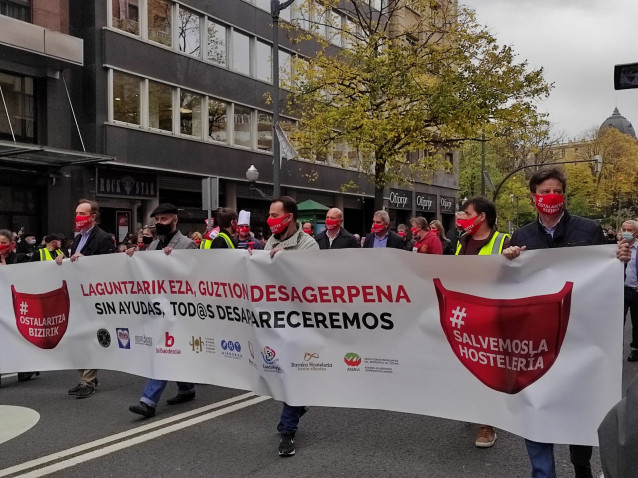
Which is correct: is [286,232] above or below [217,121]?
below

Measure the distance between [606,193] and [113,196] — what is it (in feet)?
169

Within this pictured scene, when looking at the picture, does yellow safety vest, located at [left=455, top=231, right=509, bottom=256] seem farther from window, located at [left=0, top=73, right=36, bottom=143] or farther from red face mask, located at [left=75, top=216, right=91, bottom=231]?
window, located at [left=0, top=73, right=36, bottom=143]

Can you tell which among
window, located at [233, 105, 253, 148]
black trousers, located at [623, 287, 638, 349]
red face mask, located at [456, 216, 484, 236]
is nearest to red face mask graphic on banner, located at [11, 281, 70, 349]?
red face mask, located at [456, 216, 484, 236]

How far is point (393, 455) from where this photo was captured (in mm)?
4641

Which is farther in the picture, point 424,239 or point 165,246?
point 424,239

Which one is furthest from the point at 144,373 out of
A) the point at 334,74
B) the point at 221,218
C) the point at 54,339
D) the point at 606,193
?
the point at 606,193

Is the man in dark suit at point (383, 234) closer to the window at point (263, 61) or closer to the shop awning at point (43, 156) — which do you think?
the shop awning at point (43, 156)

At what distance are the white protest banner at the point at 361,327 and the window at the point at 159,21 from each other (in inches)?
679

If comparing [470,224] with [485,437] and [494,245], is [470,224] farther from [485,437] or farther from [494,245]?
[485,437]

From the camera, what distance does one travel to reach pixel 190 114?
23.6m

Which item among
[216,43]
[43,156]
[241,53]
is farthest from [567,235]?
[241,53]

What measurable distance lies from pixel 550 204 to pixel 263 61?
24.7m

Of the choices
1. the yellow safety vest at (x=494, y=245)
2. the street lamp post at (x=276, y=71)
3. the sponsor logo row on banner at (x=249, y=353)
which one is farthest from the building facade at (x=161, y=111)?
the yellow safety vest at (x=494, y=245)

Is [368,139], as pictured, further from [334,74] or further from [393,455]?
[393,455]
